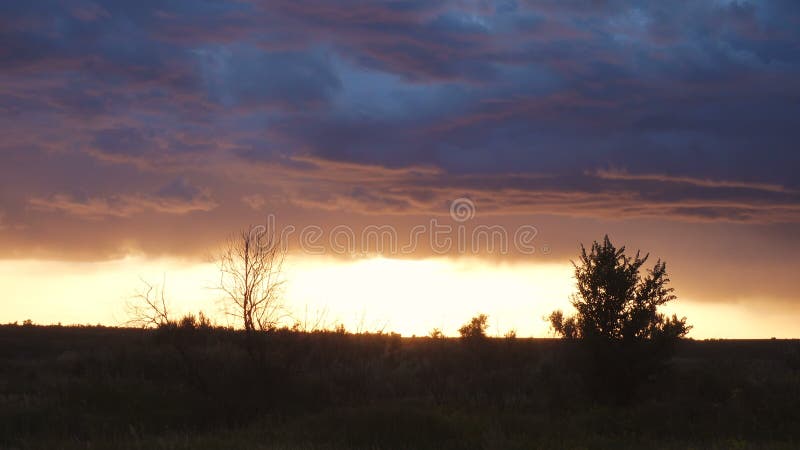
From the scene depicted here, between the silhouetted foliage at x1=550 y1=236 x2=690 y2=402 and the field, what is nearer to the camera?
the field

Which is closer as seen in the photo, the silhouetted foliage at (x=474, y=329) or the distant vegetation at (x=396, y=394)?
the distant vegetation at (x=396, y=394)

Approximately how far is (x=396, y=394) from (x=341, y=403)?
4.46 metres

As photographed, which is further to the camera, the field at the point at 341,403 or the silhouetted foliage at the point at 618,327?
the silhouetted foliage at the point at 618,327

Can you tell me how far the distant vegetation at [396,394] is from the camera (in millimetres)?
19266

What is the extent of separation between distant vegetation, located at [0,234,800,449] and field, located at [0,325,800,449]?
7 cm

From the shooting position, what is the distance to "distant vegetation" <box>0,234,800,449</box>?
19266 millimetres

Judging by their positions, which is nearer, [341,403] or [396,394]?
[341,403]

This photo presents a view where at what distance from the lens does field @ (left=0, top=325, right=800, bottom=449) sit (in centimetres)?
1892

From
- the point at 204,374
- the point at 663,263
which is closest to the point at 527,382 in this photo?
the point at 663,263

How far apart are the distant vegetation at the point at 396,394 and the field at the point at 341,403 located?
73mm

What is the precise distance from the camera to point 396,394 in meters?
31.3

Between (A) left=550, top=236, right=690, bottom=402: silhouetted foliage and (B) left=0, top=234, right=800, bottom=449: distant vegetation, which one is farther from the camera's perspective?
(A) left=550, top=236, right=690, bottom=402: silhouetted foliage

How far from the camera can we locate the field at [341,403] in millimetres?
18922

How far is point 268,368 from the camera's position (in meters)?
25.7
